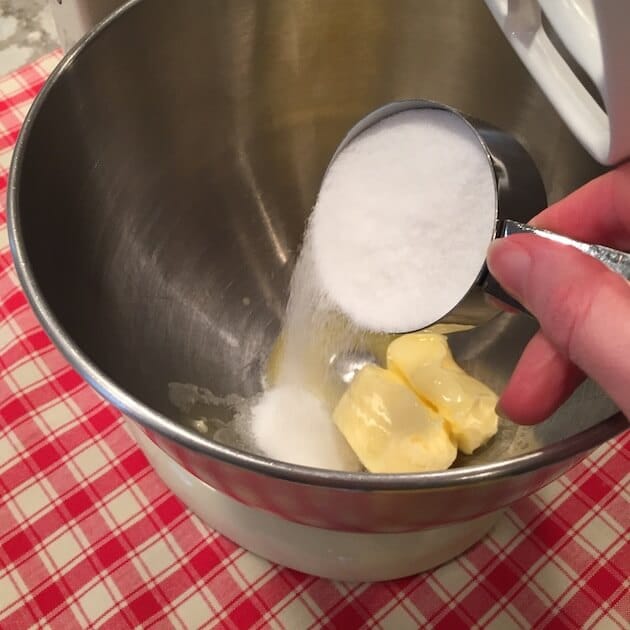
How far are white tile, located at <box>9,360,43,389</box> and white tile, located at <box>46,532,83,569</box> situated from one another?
0.50 feet

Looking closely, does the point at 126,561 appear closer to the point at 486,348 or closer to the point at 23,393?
the point at 23,393

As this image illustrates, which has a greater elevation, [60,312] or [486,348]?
[60,312]

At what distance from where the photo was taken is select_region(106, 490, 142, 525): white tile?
626 millimetres

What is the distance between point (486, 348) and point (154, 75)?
0.40m

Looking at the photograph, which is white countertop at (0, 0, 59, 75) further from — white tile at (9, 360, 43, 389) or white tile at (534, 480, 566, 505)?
white tile at (534, 480, 566, 505)

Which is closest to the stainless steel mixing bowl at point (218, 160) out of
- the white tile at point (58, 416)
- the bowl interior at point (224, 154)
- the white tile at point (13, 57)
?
the bowl interior at point (224, 154)

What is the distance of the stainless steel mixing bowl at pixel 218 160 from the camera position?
563 mm

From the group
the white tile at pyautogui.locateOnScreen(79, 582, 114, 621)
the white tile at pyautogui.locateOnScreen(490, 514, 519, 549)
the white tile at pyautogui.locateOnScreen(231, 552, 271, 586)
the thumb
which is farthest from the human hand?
the white tile at pyautogui.locateOnScreen(79, 582, 114, 621)

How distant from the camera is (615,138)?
0.41m

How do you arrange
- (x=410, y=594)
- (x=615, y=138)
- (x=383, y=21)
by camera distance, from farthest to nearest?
(x=383, y=21) → (x=410, y=594) → (x=615, y=138)

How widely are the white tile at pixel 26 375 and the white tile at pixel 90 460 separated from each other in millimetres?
89

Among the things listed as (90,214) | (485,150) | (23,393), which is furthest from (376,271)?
(23,393)

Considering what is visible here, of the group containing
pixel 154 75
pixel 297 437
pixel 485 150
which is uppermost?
pixel 154 75

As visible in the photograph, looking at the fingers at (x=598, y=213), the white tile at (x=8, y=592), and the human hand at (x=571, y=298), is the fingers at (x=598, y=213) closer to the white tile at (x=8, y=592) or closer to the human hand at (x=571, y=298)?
the human hand at (x=571, y=298)
